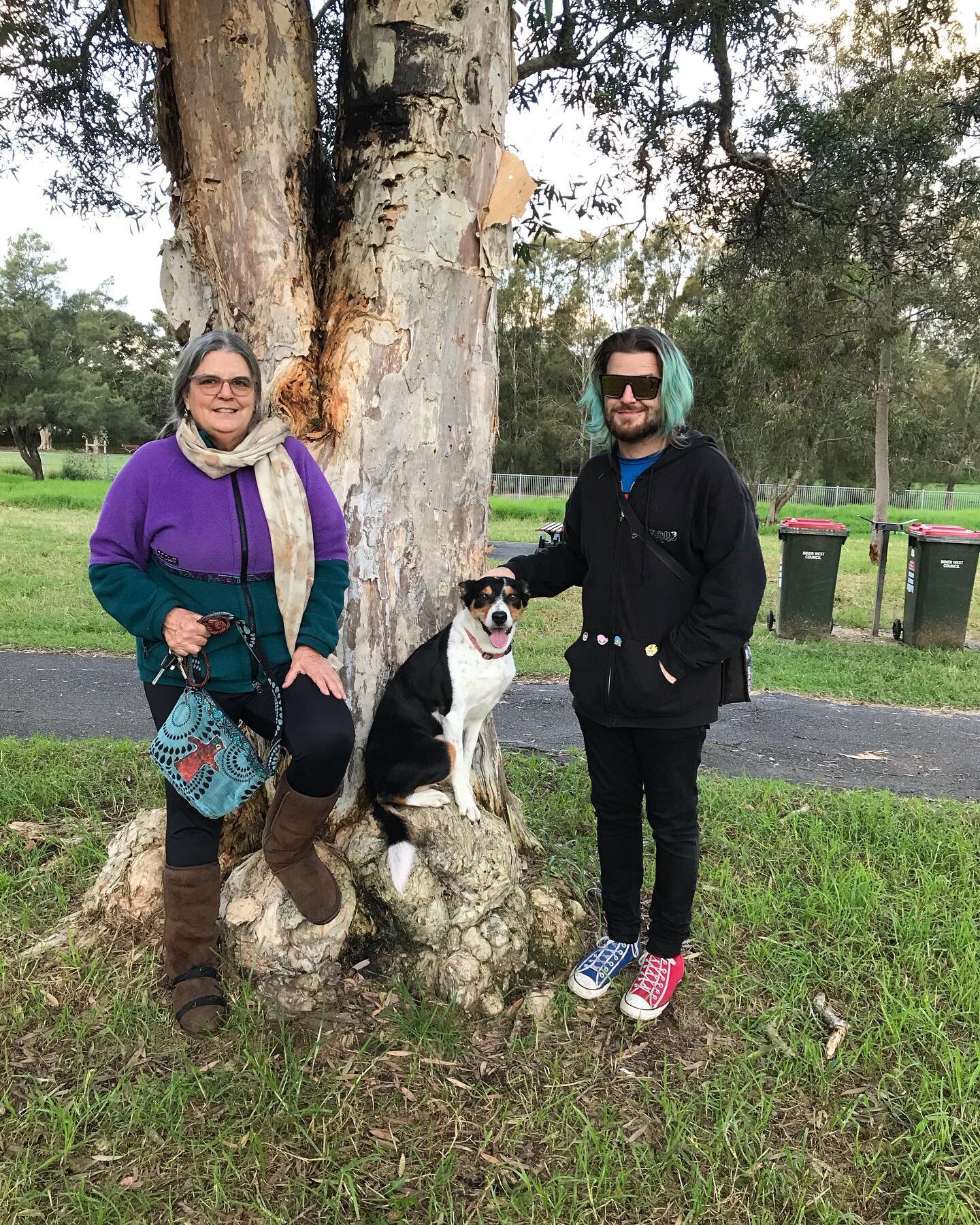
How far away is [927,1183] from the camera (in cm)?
221

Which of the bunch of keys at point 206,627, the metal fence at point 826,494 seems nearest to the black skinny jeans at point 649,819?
the bunch of keys at point 206,627

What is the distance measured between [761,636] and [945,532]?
2.32 meters

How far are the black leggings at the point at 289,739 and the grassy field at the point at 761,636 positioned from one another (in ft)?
18.2

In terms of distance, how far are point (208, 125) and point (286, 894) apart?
110 inches

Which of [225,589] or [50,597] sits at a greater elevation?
[225,589]

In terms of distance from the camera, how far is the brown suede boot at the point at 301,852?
2.57 metres

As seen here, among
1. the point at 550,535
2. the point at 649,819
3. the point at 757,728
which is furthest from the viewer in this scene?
the point at 757,728

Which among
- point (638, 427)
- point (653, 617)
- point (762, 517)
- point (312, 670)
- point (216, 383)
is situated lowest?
point (762, 517)

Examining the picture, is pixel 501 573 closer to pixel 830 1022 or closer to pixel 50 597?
pixel 830 1022

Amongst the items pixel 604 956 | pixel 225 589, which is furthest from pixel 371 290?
pixel 604 956

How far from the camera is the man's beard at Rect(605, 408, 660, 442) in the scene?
259 cm

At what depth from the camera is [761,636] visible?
10.1 metres

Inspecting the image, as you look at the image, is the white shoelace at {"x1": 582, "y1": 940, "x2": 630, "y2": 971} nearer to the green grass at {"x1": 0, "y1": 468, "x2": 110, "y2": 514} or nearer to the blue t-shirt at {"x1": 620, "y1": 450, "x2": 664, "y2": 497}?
the blue t-shirt at {"x1": 620, "y1": 450, "x2": 664, "y2": 497}

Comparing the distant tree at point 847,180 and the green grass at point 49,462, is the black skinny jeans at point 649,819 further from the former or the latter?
the green grass at point 49,462
